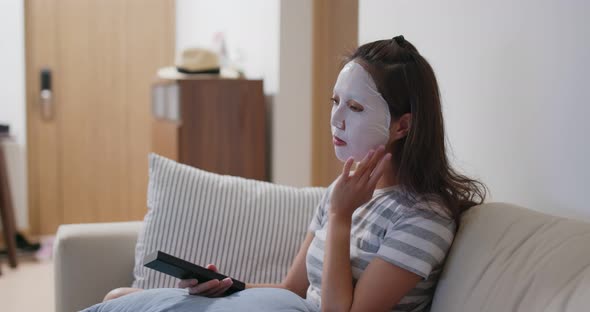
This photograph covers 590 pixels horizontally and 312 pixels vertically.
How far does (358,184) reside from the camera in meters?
1.45

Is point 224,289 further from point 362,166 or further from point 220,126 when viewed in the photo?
point 220,126

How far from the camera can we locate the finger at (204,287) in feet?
5.07

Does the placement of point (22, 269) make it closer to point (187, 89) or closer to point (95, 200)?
point (95, 200)

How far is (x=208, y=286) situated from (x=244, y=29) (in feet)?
8.41

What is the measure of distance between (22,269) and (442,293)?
341 centimetres

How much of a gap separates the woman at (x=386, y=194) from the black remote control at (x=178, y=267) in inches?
0.7

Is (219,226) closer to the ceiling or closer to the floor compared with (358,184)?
closer to the floor

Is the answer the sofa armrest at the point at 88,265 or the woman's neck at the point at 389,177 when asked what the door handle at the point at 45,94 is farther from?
the woman's neck at the point at 389,177

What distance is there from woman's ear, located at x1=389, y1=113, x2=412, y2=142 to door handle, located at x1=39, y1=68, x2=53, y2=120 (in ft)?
13.0

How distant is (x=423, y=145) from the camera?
1.48 meters

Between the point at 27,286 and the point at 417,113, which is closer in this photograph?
the point at 417,113

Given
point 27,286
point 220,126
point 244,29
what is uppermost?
point 244,29

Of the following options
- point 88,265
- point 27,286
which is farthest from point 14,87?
point 88,265

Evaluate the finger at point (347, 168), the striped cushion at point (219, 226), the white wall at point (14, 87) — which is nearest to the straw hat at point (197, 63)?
the striped cushion at point (219, 226)
